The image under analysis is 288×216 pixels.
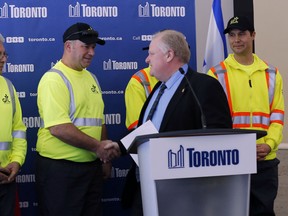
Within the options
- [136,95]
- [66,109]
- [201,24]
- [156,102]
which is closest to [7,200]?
[66,109]

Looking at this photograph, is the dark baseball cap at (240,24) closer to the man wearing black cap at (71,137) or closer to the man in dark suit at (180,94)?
the man wearing black cap at (71,137)

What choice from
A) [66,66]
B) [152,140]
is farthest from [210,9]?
[152,140]

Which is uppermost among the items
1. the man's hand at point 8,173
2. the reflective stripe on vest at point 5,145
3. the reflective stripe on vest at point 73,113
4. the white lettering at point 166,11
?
the white lettering at point 166,11

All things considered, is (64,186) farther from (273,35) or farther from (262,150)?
(273,35)

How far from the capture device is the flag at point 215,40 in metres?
5.02

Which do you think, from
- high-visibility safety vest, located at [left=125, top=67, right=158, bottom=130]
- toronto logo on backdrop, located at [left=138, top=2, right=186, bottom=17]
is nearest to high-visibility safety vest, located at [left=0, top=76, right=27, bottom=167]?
high-visibility safety vest, located at [left=125, top=67, right=158, bottom=130]

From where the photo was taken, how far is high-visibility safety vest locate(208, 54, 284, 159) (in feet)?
14.1

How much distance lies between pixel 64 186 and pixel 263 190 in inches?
60.0

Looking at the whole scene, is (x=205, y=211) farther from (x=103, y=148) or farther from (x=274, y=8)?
(x=274, y=8)

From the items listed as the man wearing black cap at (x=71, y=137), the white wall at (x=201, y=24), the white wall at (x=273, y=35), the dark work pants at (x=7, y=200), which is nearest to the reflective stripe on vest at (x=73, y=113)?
the man wearing black cap at (x=71, y=137)

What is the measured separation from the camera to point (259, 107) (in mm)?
4332

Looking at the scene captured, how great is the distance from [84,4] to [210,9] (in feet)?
3.99

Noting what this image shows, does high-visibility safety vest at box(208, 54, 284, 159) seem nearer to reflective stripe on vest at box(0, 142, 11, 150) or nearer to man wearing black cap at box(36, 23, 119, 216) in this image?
man wearing black cap at box(36, 23, 119, 216)

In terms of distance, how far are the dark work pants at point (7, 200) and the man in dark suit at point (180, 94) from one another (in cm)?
128
